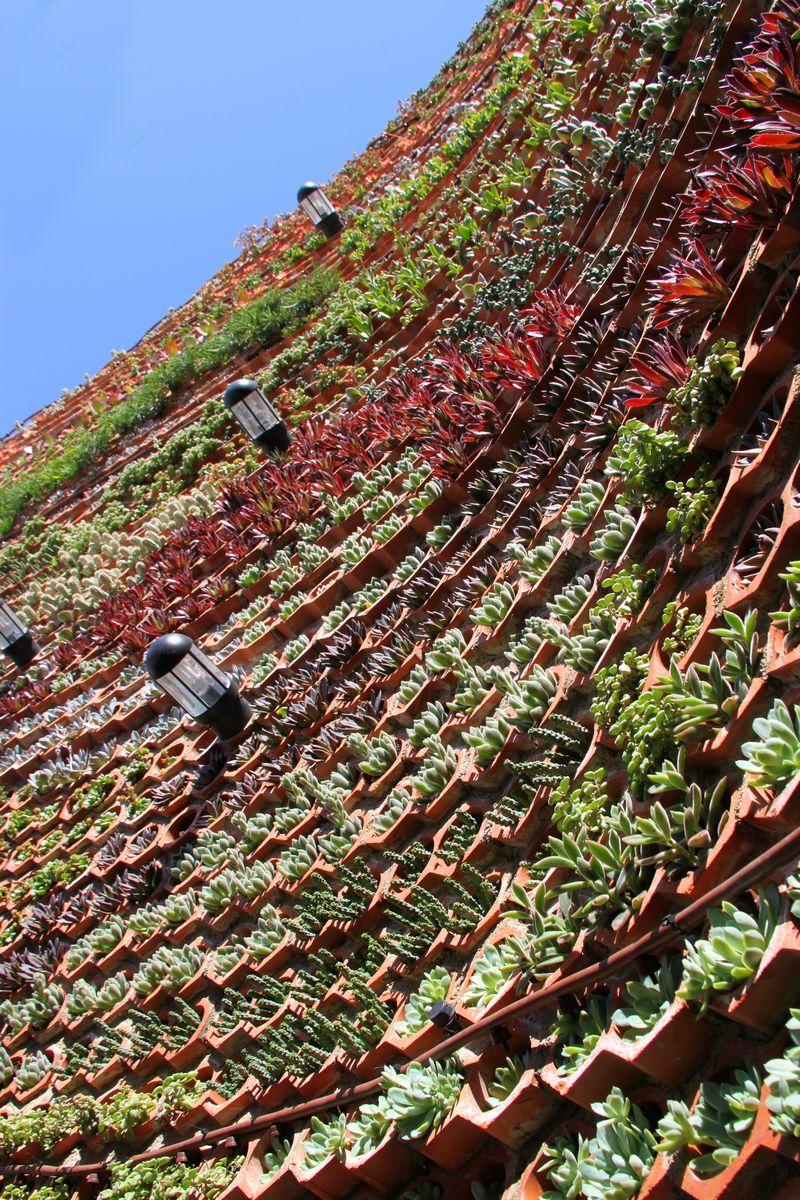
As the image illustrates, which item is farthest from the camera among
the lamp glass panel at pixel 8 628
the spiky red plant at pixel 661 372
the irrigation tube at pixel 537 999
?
the lamp glass panel at pixel 8 628

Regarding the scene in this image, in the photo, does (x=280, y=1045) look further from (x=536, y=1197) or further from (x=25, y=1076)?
(x=25, y=1076)

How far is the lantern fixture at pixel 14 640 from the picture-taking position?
977 cm

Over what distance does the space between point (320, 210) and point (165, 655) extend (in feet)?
28.1

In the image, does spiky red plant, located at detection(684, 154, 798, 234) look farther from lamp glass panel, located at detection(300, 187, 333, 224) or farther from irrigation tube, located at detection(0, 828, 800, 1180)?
lamp glass panel, located at detection(300, 187, 333, 224)

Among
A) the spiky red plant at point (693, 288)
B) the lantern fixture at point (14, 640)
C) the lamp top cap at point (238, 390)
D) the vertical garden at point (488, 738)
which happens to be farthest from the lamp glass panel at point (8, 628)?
the spiky red plant at point (693, 288)

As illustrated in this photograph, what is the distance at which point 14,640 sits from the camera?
9773 millimetres

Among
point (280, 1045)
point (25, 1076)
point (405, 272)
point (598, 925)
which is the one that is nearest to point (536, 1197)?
point (598, 925)

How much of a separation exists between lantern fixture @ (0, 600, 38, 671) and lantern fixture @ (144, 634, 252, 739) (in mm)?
4336

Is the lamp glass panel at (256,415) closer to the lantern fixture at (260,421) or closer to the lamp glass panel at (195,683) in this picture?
the lantern fixture at (260,421)

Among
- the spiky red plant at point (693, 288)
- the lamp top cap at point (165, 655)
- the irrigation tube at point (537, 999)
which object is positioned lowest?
the irrigation tube at point (537, 999)

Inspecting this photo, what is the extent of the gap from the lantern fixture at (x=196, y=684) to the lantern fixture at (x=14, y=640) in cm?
434

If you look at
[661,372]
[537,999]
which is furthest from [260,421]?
[537,999]

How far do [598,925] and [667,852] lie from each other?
1.28 ft

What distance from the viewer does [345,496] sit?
A: 745 centimetres
